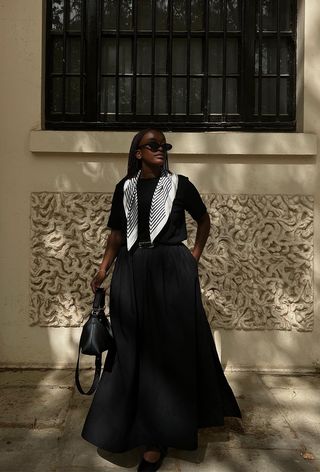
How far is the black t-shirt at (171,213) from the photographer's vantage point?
313cm

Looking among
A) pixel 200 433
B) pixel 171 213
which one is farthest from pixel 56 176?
pixel 200 433

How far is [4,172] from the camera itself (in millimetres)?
4938

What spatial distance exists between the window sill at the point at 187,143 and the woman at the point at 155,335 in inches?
68.4

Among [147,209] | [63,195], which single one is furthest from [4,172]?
[147,209]

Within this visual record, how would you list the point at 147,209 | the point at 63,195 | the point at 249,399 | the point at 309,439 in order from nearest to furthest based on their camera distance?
the point at 147,209, the point at 309,439, the point at 249,399, the point at 63,195

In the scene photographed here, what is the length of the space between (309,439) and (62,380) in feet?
6.95

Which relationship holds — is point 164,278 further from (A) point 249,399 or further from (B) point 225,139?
(B) point 225,139

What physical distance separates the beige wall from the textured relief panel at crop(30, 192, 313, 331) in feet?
0.31

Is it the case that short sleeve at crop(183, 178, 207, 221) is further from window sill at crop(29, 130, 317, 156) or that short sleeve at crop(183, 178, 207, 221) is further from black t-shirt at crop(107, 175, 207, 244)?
window sill at crop(29, 130, 317, 156)

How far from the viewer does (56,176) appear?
16.2 ft

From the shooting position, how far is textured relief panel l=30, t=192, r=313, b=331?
4.91 meters

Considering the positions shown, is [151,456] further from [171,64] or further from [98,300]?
[171,64]

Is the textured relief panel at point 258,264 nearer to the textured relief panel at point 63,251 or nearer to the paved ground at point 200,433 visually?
the paved ground at point 200,433

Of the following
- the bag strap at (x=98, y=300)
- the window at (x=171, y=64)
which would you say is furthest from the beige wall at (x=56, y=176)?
the bag strap at (x=98, y=300)
